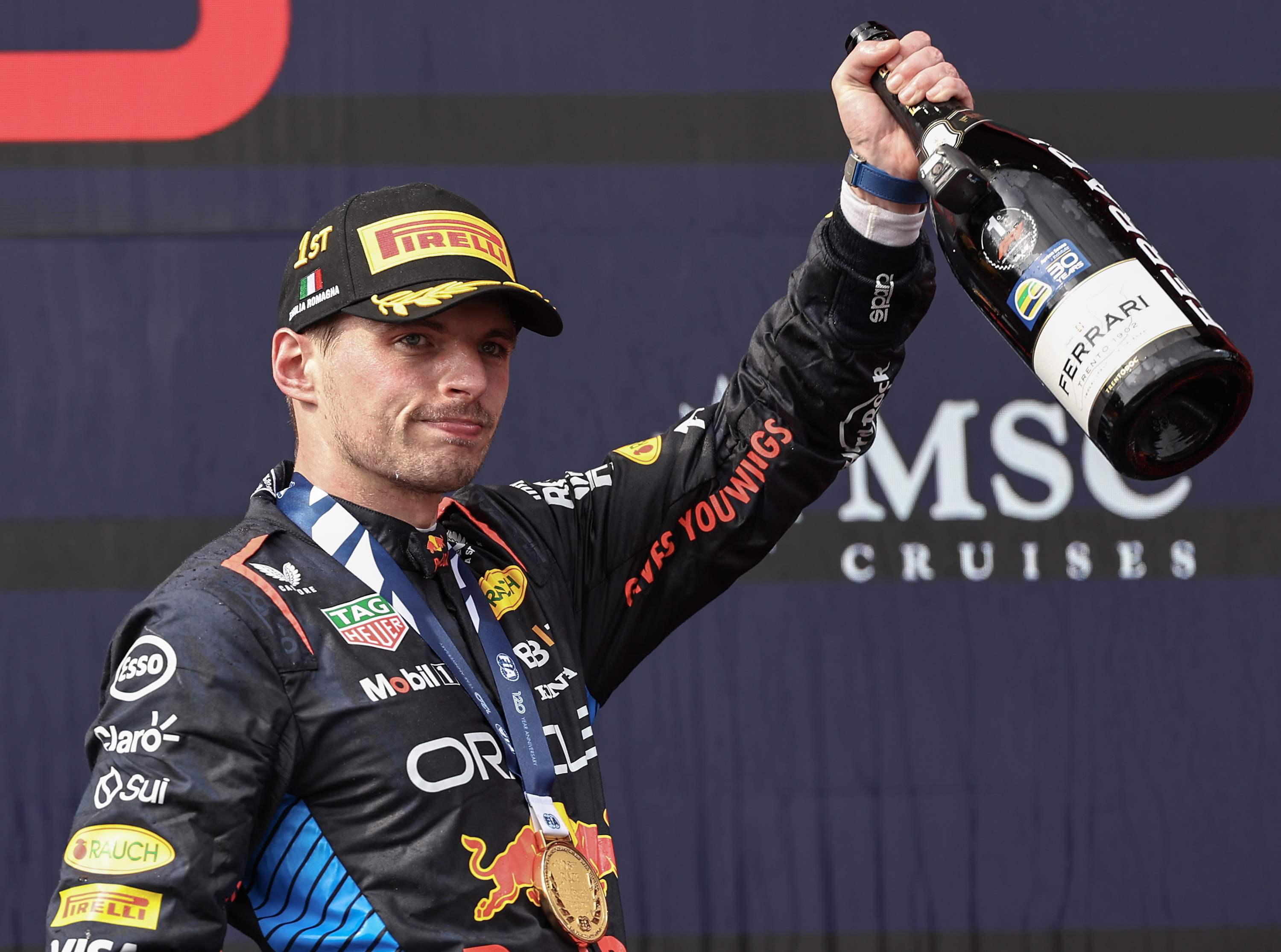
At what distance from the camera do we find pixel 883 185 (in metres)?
1.15

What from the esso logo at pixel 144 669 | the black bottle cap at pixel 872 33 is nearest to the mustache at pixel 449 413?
the esso logo at pixel 144 669

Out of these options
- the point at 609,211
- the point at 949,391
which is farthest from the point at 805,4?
the point at 949,391

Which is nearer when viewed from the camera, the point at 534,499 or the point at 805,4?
the point at 534,499

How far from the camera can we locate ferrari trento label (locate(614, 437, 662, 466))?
1.31 m

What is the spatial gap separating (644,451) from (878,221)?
34 cm

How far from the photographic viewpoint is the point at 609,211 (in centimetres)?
182

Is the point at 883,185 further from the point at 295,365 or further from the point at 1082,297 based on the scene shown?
the point at 295,365

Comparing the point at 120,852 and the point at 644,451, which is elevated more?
the point at 644,451

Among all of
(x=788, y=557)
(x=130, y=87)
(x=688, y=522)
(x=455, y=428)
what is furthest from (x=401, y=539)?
(x=130, y=87)

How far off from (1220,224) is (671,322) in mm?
801

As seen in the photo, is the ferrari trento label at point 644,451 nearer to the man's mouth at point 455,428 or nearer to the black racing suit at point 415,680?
the black racing suit at point 415,680

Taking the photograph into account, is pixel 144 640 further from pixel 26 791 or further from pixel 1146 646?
pixel 1146 646

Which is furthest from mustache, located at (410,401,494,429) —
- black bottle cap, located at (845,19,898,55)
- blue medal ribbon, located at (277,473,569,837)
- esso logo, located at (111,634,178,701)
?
black bottle cap, located at (845,19,898,55)

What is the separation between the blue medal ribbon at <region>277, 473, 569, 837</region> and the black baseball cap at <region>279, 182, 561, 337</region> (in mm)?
163
